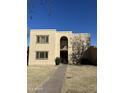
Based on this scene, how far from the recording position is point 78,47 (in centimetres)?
3734

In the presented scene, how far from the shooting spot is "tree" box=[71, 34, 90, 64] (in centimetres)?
3706

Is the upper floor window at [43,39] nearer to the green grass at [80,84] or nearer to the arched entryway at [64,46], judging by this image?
the arched entryway at [64,46]

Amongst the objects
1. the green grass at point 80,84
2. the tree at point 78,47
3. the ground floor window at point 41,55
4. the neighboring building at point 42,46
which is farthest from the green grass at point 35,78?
the tree at point 78,47

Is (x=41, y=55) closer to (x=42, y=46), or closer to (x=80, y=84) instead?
(x=42, y=46)

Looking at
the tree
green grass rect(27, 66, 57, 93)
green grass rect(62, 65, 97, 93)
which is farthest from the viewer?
the tree

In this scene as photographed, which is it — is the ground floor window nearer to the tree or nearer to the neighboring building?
the neighboring building

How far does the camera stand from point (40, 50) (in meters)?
35.6

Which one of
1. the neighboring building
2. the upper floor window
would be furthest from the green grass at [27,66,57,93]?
the upper floor window

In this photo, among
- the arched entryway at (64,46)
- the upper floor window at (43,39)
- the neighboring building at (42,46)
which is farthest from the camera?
the arched entryway at (64,46)

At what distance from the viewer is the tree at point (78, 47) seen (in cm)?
3706

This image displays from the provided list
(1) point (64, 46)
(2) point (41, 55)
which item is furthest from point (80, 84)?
(1) point (64, 46)
